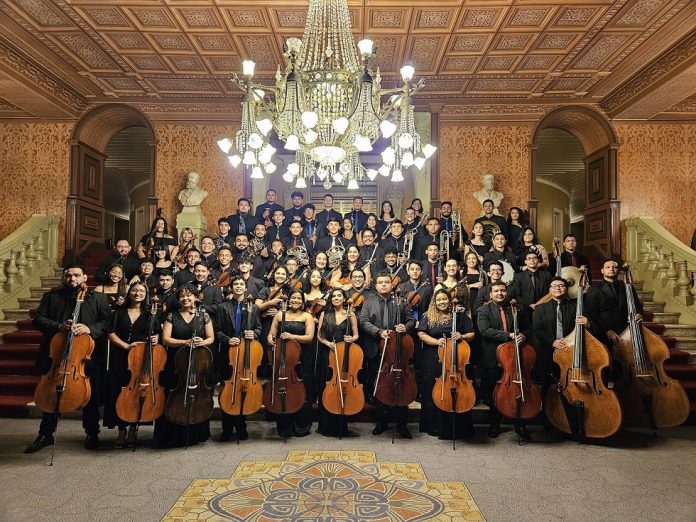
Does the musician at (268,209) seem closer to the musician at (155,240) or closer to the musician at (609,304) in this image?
the musician at (155,240)

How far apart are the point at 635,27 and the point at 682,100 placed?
2.14 meters

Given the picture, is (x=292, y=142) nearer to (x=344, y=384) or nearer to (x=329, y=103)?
(x=329, y=103)

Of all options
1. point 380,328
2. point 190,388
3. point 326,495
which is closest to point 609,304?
point 380,328

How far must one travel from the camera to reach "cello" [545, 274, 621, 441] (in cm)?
352

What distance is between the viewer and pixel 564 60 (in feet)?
19.6

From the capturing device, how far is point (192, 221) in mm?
7238

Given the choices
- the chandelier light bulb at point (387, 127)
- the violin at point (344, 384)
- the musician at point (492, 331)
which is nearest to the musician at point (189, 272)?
the violin at point (344, 384)

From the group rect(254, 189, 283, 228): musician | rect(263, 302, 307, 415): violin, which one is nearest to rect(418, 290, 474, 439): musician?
rect(263, 302, 307, 415): violin

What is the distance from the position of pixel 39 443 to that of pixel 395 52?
206 inches

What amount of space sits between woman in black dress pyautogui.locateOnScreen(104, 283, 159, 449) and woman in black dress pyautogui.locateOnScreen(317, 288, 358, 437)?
1290 millimetres

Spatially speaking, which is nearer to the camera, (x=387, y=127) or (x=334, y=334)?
(x=387, y=127)

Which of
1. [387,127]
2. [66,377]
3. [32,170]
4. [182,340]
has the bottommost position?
[66,377]

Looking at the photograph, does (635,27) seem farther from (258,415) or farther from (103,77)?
(103,77)

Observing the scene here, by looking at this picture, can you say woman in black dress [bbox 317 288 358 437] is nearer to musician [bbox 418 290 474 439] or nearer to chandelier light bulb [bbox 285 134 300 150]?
musician [bbox 418 290 474 439]
